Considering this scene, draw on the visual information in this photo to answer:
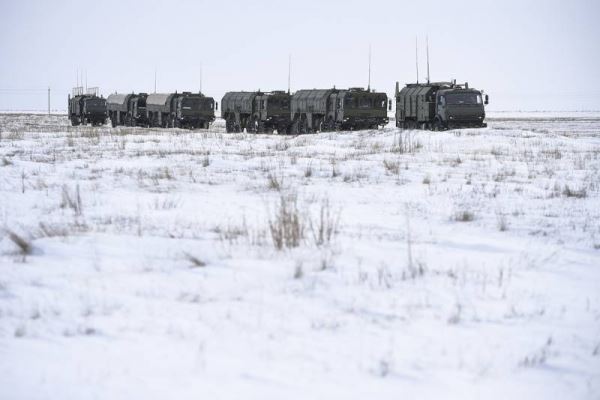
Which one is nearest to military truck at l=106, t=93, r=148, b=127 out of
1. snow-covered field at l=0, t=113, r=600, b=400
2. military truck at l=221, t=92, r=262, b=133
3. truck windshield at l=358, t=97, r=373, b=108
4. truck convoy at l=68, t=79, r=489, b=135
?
truck convoy at l=68, t=79, r=489, b=135

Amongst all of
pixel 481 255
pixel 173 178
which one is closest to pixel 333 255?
pixel 481 255

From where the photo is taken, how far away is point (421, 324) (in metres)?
4.57

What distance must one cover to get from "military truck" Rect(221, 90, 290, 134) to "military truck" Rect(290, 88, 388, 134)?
7.05 ft

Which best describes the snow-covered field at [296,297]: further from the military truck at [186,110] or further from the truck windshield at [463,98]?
the military truck at [186,110]

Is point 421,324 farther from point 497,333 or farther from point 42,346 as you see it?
point 42,346

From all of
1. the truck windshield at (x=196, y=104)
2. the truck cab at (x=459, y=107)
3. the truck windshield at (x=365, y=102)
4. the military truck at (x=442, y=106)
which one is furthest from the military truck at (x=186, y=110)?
the truck cab at (x=459, y=107)

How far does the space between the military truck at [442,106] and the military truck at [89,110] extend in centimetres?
2785

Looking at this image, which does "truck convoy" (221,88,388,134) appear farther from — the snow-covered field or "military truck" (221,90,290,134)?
the snow-covered field

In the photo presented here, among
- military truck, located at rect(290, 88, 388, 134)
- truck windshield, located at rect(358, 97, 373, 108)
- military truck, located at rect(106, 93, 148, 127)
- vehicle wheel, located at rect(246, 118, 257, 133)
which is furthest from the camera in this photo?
military truck, located at rect(106, 93, 148, 127)

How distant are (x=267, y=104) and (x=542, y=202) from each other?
105ft

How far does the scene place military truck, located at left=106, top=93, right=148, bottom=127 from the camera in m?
53.8

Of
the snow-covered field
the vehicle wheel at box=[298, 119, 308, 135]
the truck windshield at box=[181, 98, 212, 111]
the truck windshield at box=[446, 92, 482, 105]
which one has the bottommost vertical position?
the snow-covered field

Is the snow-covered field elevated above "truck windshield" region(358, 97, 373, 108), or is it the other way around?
"truck windshield" region(358, 97, 373, 108)

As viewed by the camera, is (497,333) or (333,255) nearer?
(497,333)
